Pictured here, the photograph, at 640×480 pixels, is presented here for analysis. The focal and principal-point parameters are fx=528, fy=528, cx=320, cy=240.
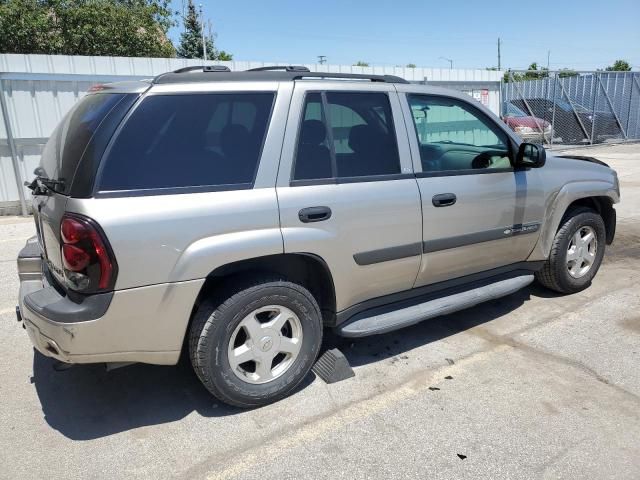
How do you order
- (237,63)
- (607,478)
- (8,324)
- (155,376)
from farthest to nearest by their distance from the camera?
(237,63), (8,324), (155,376), (607,478)

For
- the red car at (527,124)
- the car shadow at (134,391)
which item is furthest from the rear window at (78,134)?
the red car at (527,124)

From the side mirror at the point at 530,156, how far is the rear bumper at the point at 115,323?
2608mm

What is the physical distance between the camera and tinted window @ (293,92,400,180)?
3.13m

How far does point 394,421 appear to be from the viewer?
9.69 ft

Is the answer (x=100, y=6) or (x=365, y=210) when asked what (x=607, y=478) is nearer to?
(x=365, y=210)

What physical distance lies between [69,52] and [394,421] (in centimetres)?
2280

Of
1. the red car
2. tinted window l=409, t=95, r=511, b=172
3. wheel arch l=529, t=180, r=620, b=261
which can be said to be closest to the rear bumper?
tinted window l=409, t=95, r=511, b=172

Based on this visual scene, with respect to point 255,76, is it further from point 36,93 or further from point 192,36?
point 192,36

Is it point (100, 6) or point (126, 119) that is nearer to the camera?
point (126, 119)

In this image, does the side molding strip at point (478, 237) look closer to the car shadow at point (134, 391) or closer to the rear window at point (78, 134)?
the car shadow at point (134, 391)

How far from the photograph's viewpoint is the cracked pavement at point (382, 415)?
2.61 m

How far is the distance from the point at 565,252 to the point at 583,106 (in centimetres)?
1550

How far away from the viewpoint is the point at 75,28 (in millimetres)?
20953

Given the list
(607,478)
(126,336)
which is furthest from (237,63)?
(607,478)
